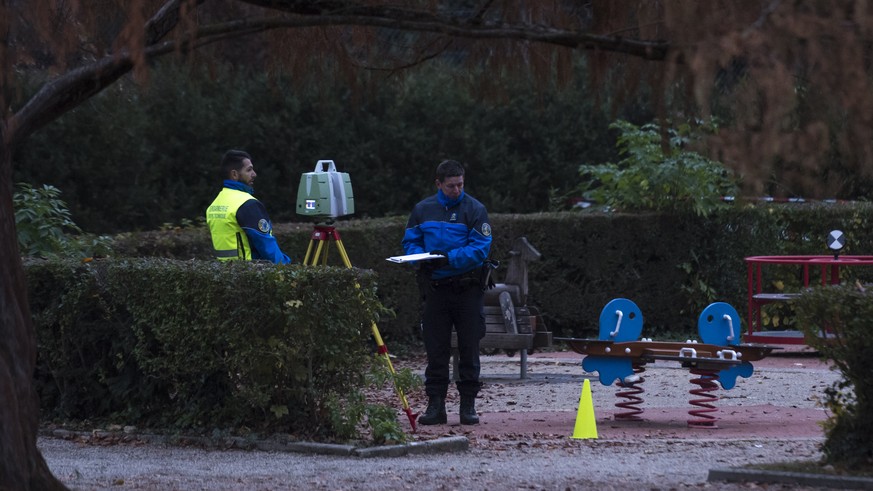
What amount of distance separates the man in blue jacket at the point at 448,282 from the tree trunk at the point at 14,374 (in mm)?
3998

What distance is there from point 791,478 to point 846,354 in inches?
28.9

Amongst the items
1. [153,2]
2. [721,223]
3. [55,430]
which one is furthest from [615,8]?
[721,223]

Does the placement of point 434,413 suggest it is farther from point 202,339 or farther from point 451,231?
point 202,339

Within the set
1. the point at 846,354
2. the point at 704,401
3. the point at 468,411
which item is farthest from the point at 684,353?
the point at 846,354

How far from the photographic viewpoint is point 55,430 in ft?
31.5

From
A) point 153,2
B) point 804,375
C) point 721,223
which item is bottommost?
point 804,375

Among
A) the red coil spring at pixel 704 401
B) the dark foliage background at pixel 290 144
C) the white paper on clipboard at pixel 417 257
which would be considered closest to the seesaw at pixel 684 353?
the red coil spring at pixel 704 401

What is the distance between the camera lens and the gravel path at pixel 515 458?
7523 millimetres

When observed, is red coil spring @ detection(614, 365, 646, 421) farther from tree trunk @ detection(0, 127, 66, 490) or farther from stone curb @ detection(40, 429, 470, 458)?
tree trunk @ detection(0, 127, 66, 490)

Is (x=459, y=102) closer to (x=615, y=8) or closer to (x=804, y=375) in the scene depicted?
(x=804, y=375)

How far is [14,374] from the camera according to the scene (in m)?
6.27

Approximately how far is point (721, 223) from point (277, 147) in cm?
658

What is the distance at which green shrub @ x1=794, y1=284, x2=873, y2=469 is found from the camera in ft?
23.6

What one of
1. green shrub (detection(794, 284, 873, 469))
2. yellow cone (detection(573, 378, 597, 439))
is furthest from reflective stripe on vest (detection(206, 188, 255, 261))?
green shrub (detection(794, 284, 873, 469))
